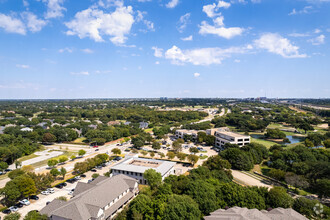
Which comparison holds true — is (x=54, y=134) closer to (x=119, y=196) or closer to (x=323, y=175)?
(x=119, y=196)

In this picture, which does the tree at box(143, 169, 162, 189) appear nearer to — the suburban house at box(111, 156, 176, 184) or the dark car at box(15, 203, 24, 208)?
the suburban house at box(111, 156, 176, 184)

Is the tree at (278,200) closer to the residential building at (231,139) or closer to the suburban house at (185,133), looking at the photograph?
the residential building at (231,139)

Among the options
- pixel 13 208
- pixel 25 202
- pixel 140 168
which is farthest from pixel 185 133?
pixel 13 208

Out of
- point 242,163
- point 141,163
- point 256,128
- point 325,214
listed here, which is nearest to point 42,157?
point 141,163

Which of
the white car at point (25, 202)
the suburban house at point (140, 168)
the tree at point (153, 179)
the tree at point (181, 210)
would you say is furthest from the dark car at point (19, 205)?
the tree at point (181, 210)

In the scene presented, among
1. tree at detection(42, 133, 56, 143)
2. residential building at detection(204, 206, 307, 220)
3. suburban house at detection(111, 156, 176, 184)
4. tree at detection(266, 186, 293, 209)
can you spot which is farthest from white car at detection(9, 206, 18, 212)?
tree at detection(42, 133, 56, 143)

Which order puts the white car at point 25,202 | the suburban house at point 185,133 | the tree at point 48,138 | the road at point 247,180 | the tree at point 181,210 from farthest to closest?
the suburban house at point 185,133 → the tree at point 48,138 → the road at point 247,180 → the white car at point 25,202 → the tree at point 181,210
